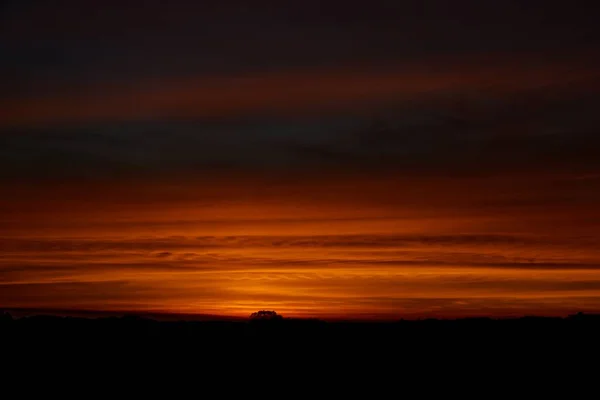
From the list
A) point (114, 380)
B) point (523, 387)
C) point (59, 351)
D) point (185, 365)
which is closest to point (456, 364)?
point (523, 387)

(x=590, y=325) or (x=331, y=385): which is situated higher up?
(x=590, y=325)

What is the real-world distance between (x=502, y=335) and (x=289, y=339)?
9334 mm

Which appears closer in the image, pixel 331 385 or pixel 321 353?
pixel 331 385

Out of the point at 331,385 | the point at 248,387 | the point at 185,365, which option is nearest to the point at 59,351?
the point at 185,365

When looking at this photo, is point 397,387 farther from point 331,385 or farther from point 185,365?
point 185,365

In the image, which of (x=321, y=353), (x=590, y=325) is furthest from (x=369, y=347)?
(x=590, y=325)

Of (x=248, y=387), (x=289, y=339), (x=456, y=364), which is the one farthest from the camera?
(x=289, y=339)

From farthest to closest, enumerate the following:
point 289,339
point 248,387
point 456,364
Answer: point 289,339 < point 456,364 < point 248,387

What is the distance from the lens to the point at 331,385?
126ft

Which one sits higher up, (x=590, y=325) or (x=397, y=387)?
(x=590, y=325)

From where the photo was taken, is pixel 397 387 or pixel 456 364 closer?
pixel 397 387

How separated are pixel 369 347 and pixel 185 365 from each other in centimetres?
790

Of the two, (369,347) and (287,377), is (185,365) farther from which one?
(369,347)

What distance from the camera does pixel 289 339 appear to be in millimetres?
43875
